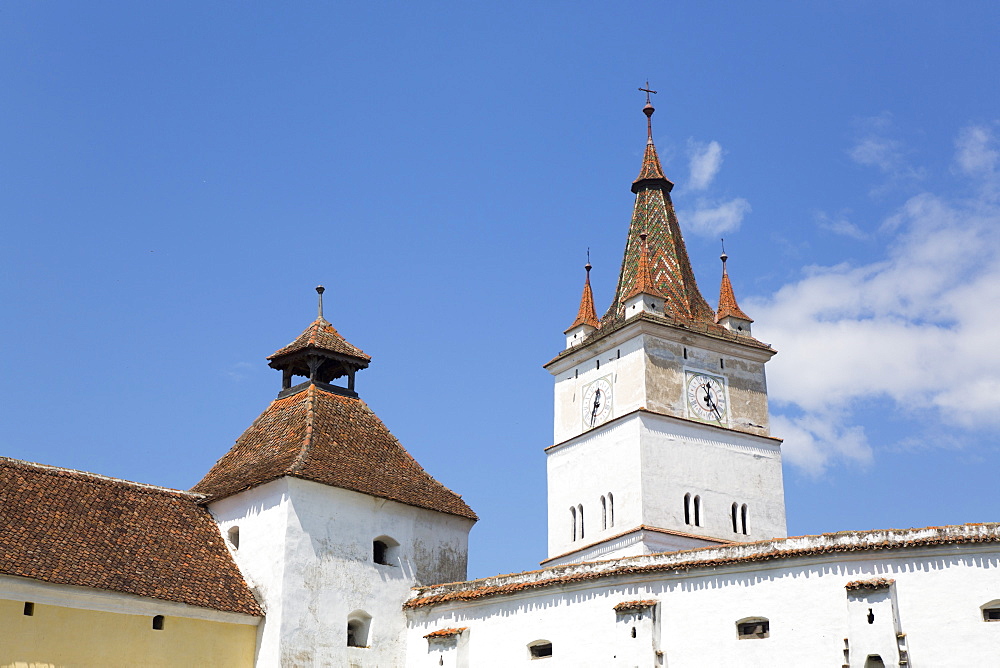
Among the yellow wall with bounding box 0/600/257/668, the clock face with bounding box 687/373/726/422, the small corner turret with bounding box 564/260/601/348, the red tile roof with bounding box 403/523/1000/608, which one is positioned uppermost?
the small corner turret with bounding box 564/260/601/348

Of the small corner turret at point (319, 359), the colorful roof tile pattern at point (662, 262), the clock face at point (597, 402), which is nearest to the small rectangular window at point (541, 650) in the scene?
the small corner turret at point (319, 359)

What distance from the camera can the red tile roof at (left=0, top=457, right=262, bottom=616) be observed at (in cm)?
2544

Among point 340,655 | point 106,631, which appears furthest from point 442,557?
point 106,631

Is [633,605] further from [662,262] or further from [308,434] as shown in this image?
[662,262]

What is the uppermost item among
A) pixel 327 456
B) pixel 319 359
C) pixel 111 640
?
pixel 319 359

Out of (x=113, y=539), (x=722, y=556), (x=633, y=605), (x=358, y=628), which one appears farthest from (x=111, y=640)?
(x=722, y=556)

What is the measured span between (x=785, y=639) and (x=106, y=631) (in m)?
13.6

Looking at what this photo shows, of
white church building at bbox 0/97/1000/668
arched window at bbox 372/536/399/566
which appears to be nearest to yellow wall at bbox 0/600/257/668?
white church building at bbox 0/97/1000/668

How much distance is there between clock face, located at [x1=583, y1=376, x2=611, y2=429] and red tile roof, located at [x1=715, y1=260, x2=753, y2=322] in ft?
18.0

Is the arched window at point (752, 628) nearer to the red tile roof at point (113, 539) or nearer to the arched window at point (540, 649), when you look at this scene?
the arched window at point (540, 649)

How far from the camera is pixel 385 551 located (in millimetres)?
30422

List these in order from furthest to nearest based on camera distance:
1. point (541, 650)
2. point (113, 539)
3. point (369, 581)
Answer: point (369, 581), point (113, 539), point (541, 650)

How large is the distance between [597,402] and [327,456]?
54.7ft

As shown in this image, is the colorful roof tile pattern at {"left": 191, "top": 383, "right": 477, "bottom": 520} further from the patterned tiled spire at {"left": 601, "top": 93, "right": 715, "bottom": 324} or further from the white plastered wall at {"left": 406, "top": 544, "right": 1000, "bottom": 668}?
the patterned tiled spire at {"left": 601, "top": 93, "right": 715, "bottom": 324}
